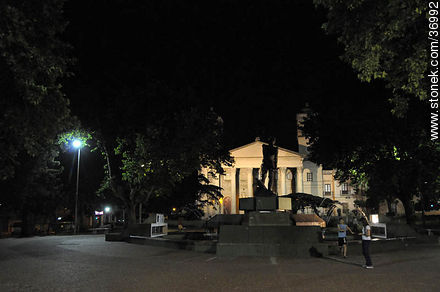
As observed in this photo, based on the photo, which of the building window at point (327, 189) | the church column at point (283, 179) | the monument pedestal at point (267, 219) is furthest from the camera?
the building window at point (327, 189)

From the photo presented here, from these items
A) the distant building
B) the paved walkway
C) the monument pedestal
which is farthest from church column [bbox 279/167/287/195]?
the monument pedestal

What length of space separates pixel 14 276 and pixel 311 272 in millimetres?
8036

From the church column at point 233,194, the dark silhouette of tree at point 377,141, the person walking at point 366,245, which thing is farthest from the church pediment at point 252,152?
the person walking at point 366,245

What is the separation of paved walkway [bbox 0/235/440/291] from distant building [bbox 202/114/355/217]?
7091cm

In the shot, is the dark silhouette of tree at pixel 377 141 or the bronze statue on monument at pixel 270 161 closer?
the bronze statue on monument at pixel 270 161

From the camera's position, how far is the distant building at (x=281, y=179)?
87375mm

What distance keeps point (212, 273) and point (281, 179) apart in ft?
258

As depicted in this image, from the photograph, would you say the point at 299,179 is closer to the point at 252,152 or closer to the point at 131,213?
the point at 252,152

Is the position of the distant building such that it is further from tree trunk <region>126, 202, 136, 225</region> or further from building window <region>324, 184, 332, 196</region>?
tree trunk <region>126, 202, 136, 225</region>

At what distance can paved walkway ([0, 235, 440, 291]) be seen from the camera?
8914 mm

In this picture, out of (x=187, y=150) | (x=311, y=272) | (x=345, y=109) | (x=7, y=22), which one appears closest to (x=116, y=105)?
(x=187, y=150)

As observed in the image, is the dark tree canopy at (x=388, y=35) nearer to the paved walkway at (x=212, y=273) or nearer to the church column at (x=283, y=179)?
the paved walkway at (x=212, y=273)

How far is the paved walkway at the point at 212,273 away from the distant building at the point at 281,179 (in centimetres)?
7091

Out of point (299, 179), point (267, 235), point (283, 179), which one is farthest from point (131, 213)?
point (299, 179)
